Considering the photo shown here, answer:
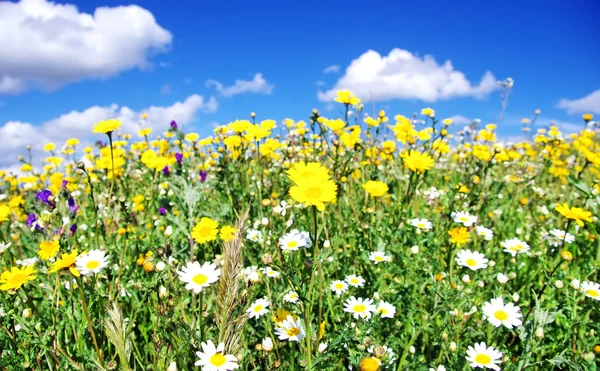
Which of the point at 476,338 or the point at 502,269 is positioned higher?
the point at 502,269

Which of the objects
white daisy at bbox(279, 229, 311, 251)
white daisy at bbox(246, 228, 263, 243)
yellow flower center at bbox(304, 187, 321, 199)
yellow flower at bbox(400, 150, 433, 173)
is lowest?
white daisy at bbox(246, 228, 263, 243)

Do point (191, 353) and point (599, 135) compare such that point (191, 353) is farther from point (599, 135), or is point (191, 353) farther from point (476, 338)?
point (599, 135)

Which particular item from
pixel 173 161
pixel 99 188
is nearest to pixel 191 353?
pixel 173 161

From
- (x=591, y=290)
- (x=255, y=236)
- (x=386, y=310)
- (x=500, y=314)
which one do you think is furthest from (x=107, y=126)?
(x=591, y=290)

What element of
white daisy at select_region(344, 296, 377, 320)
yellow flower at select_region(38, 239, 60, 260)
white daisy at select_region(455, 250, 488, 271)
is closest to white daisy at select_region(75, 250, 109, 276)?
yellow flower at select_region(38, 239, 60, 260)

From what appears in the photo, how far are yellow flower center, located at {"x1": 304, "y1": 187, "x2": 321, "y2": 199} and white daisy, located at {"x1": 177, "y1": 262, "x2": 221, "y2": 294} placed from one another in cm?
49

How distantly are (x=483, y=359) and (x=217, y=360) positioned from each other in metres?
1.15

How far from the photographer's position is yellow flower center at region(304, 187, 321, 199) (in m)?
1.50

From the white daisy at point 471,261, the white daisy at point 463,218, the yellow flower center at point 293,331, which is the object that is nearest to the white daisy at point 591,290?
the white daisy at point 471,261

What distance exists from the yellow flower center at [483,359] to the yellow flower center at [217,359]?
1099 millimetres

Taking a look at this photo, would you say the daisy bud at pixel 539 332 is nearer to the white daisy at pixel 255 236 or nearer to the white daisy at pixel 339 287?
the white daisy at pixel 339 287

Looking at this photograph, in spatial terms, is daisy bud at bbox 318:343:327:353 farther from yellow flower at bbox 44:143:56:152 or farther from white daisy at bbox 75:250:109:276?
yellow flower at bbox 44:143:56:152

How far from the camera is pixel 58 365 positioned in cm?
170

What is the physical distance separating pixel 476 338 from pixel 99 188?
4.34 meters
